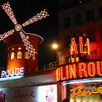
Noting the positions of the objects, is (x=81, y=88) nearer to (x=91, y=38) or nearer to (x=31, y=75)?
(x=91, y=38)

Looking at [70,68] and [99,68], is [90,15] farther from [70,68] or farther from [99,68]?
[99,68]

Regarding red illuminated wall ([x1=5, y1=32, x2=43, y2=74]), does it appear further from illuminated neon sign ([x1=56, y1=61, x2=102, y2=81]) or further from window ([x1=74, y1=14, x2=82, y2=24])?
illuminated neon sign ([x1=56, y1=61, x2=102, y2=81])

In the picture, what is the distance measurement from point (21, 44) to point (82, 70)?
33.6 ft

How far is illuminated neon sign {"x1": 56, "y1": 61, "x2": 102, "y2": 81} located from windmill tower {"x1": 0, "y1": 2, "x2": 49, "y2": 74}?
8.16 meters

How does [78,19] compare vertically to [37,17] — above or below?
below

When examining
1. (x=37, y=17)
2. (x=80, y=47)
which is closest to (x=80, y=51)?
(x=80, y=47)

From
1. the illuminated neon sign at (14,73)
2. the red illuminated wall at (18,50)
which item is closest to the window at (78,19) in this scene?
the illuminated neon sign at (14,73)

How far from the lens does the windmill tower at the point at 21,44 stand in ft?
70.0

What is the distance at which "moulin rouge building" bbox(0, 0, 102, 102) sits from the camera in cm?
1329

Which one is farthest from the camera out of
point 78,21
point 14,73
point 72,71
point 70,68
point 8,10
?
point 8,10

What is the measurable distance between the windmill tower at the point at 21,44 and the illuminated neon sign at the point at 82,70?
816 centimetres

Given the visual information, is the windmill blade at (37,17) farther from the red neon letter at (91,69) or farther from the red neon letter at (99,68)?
the red neon letter at (99,68)

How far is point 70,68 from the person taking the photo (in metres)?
13.4

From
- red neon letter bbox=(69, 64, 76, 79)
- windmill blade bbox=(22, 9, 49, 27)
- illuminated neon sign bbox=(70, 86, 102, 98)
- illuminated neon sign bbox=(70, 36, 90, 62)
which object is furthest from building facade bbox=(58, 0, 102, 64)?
windmill blade bbox=(22, 9, 49, 27)
